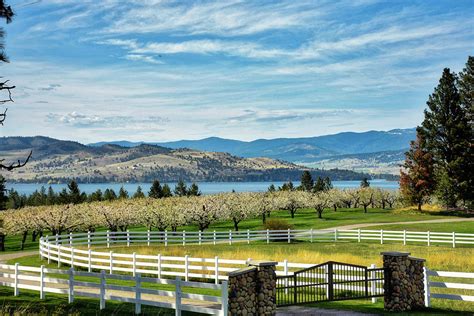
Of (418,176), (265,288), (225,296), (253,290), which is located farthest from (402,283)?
(418,176)

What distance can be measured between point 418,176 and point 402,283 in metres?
66.2

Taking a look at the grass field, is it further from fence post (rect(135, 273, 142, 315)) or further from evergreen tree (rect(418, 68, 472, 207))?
fence post (rect(135, 273, 142, 315))

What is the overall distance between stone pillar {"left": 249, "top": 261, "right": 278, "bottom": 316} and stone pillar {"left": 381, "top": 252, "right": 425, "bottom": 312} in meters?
4.63

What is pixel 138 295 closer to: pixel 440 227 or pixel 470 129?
pixel 440 227

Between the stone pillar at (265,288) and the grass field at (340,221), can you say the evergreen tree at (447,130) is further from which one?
the stone pillar at (265,288)

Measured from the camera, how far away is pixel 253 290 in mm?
16859

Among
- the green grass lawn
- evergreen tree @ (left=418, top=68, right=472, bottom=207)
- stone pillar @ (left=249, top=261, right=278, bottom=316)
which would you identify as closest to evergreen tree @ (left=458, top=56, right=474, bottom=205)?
evergreen tree @ (left=418, top=68, right=472, bottom=207)

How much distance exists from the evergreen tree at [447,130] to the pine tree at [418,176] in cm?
108

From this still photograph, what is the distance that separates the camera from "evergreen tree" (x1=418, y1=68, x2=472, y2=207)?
79.7m

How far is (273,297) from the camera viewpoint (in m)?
17.1

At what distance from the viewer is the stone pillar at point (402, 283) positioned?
19.5 m

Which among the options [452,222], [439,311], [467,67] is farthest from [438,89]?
[439,311]

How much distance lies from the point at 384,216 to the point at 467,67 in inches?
931

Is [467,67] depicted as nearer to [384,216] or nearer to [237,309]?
[384,216]
